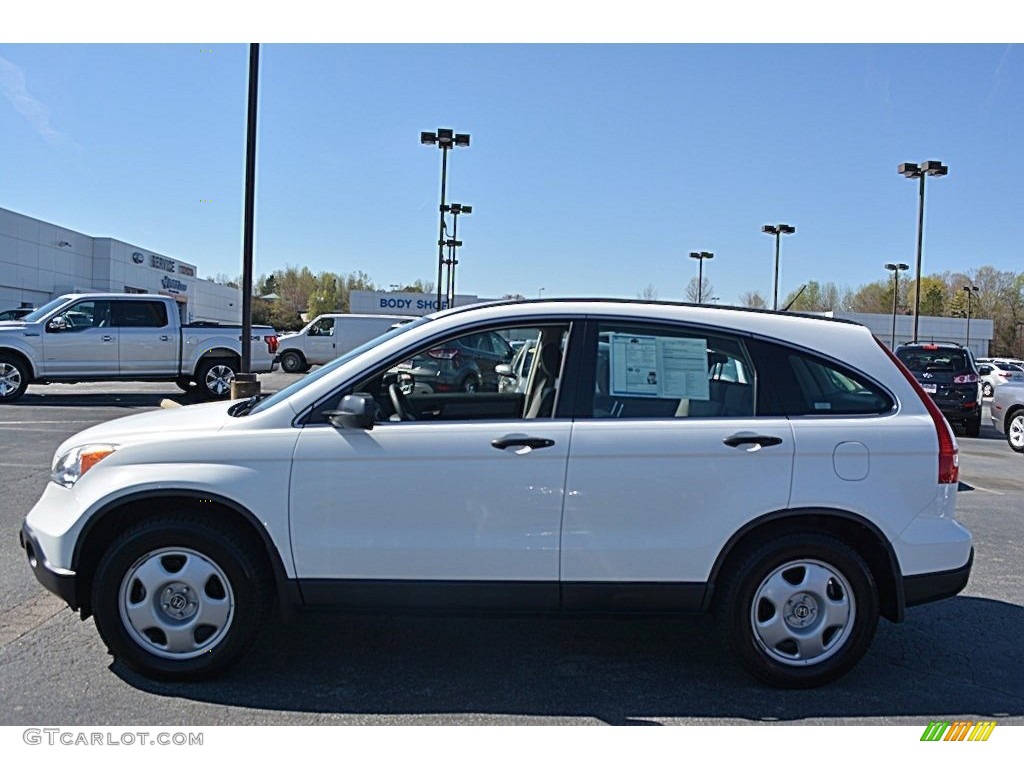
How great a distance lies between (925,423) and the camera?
3881 mm

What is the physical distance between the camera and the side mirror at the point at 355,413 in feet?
12.2

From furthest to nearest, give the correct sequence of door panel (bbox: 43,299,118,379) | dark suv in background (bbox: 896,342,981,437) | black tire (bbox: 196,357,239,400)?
black tire (bbox: 196,357,239,400) → door panel (bbox: 43,299,118,379) → dark suv in background (bbox: 896,342,981,437)

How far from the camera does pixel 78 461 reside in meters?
3.95

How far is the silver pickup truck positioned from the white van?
40.8ft

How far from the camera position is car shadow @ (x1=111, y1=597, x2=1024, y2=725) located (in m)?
3.70

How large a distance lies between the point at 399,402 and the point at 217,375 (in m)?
14.5

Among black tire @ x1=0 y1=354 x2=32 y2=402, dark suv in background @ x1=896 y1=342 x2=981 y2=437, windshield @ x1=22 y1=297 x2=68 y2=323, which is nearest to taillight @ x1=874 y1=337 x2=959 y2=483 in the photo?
dark suv in background @ x1=896 y1=342 x2=981 y2=437

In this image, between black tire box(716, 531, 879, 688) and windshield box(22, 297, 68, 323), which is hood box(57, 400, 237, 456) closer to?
black tire box(716, 531, 879, 688)

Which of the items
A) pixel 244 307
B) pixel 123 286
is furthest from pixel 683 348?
pixel 123 286

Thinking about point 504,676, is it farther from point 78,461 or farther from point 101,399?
point 101,399

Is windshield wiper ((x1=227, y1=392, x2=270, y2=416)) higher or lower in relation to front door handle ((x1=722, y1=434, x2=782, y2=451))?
higher

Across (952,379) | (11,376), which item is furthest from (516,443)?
(11,376)

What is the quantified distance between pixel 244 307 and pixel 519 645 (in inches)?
392

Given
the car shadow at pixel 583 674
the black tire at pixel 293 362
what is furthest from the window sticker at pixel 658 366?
the black tire at pixel 293 362
